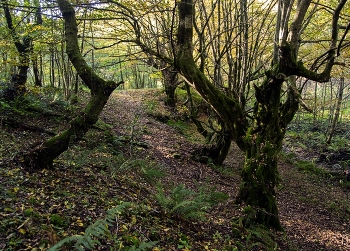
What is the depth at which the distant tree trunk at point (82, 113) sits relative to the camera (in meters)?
4.46

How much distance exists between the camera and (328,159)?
1304cm

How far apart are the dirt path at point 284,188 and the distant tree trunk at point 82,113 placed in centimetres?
219

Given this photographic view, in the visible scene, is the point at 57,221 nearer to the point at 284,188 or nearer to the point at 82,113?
the point at 82,113

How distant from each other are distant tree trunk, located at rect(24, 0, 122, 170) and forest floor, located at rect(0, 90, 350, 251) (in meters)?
0.25

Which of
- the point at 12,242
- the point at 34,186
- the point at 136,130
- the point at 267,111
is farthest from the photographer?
the point at 136,130

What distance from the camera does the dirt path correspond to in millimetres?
5332

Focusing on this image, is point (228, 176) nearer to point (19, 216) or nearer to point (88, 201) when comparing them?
point (88, 201)

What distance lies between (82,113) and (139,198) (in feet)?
6.52

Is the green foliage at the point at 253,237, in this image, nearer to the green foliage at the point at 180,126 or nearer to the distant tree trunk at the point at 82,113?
the distant tree trunk at the point at 82,113

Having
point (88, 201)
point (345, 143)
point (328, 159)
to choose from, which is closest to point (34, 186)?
point (88, 201)

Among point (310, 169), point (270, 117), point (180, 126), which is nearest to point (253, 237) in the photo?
point (270, 117)

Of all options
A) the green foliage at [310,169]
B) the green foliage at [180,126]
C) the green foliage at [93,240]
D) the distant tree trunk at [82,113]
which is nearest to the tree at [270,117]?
the distant tree trunk at [82,113]

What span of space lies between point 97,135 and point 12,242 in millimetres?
5886

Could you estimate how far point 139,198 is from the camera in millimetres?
4609
